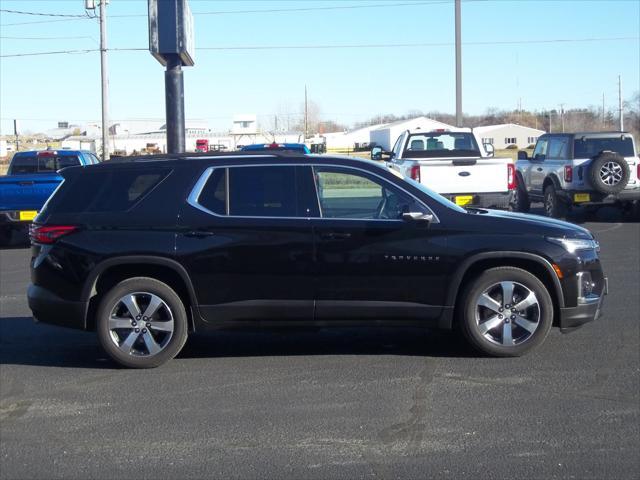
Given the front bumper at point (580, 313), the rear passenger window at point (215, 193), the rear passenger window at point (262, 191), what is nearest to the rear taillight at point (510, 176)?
the front bumper at point (580, 313)

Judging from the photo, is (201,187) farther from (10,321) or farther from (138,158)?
(10,321)

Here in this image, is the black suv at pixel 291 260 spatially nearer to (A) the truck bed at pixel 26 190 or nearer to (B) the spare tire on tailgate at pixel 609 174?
(A) the truck bed at pixel 26 190

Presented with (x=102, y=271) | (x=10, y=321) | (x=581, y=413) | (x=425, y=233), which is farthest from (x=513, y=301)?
(x=10, y=321)

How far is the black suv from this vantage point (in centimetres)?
726

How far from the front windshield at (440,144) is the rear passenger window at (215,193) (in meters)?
10.5

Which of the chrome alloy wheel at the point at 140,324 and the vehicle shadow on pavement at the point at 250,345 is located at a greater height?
the chrome alloy wheel at the point at 140,324

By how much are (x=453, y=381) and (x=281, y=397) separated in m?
1.37

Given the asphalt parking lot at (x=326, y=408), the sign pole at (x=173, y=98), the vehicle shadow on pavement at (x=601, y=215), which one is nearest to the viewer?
the asphalt parking lot at (x=326, y=408)

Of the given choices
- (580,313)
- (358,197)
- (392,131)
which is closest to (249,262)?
(358,197)

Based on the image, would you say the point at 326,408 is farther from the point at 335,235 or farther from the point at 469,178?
the point at 469,178

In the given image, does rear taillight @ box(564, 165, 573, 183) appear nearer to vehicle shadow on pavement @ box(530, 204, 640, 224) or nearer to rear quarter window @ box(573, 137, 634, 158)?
rear quarter window @ box(573, 137, 634, 158)

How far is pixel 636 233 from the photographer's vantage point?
1720 cm

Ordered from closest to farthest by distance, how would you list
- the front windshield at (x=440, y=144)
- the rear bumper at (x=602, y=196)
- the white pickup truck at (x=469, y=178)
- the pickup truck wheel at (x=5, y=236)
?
the white pickup truck at (x=469, y=178), the pickup truck wheel at (x=5, y=236), the front windshield at (x=440, y=144), the rear bumper at (x=602, y=196)

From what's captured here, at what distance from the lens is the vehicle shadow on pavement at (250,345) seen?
25.6 ft
